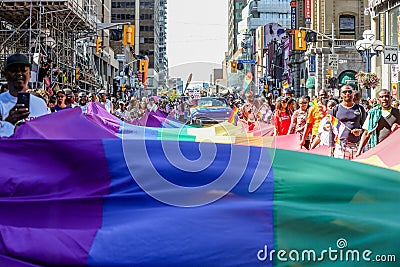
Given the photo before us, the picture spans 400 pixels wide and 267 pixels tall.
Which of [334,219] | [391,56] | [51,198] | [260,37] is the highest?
[260,37]

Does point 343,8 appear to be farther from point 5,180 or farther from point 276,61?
point 5,180

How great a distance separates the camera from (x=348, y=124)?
1105cm

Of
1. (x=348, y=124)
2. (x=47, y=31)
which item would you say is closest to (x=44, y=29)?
(x=47, y=31)

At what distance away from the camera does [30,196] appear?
14.3ft

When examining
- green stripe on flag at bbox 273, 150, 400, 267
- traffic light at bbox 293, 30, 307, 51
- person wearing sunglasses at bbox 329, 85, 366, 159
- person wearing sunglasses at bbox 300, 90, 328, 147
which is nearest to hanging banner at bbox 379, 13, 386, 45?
traffic light at bbox 293, 30, 307, 51

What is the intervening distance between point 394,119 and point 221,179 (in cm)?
685

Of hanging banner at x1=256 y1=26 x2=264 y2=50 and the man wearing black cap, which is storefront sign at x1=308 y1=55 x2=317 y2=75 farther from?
hanging banner at x1=256 y1=26 x2=264 y2=50

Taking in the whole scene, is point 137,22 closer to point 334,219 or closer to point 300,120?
point 300,120

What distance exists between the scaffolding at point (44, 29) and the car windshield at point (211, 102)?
9.79 metres

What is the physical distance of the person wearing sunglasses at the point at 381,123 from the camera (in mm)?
10331

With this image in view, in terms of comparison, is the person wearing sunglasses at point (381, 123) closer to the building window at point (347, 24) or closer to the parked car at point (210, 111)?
the parked car at point (210, 111)

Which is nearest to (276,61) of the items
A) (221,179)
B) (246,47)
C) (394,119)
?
(246,47)

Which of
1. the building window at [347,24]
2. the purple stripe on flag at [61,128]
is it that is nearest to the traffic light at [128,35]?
the building window at [347,24]

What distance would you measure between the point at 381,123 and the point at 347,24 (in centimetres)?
5392
